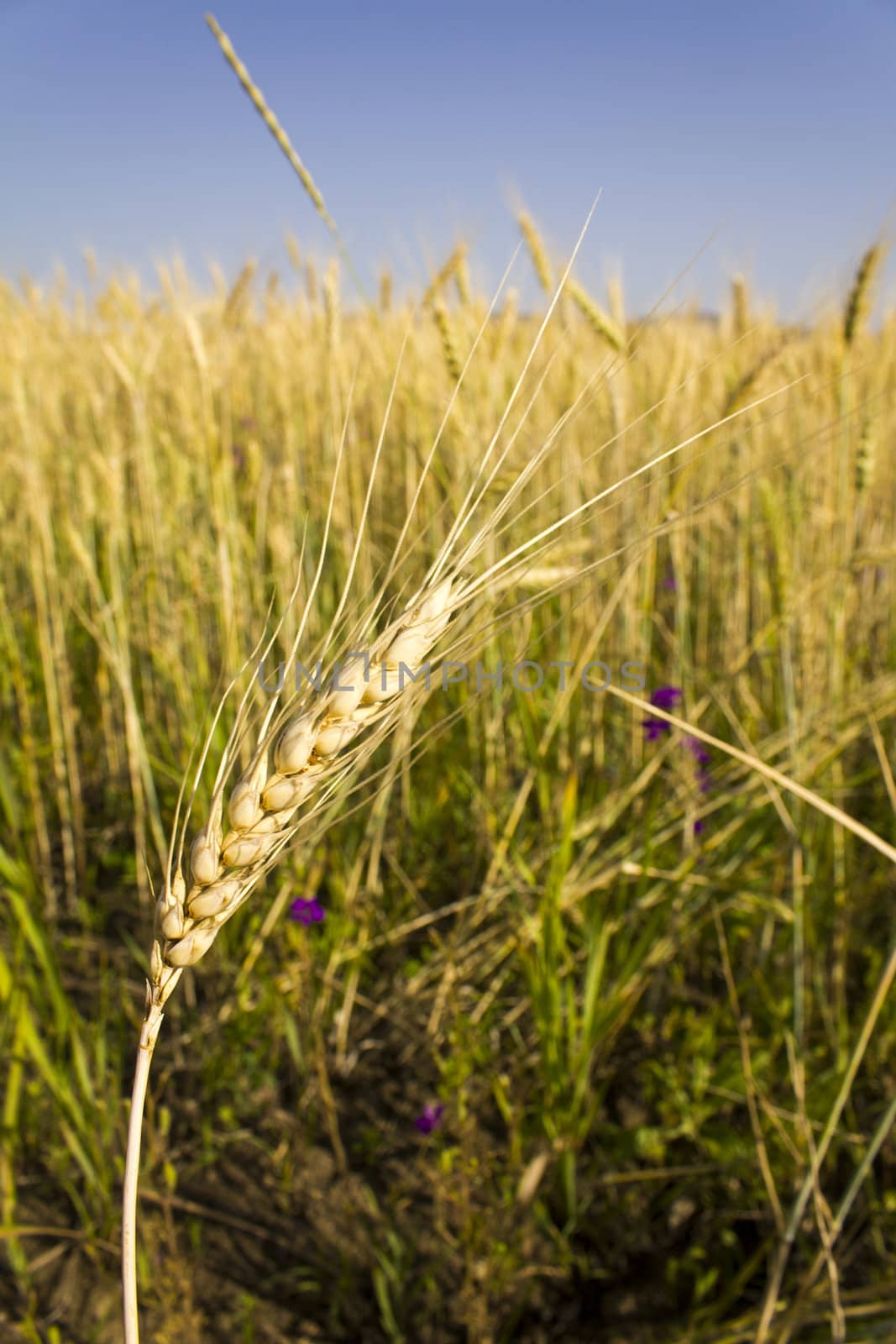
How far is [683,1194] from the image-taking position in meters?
1.18

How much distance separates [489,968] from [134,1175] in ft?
3.23

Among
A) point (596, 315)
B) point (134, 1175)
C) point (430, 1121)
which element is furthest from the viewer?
point (596, 315)

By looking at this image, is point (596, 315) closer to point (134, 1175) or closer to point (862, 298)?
point (862, 298)

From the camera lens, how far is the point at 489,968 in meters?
1.34

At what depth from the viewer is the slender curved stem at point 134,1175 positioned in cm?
39

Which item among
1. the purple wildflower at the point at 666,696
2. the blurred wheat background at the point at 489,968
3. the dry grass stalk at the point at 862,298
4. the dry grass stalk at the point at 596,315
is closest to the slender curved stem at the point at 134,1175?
the blurred wheat background at the point at 489,968

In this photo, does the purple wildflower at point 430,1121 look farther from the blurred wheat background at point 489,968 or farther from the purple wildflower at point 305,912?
the purple wildflower at point 305,912

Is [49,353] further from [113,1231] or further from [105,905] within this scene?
[113,1231]

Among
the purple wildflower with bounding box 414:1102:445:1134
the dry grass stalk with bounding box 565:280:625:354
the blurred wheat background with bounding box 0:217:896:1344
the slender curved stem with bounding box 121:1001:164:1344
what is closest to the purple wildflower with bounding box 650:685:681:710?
the blurred wheat background with bounding box 0:217:896:1344

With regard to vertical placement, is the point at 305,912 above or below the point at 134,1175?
below

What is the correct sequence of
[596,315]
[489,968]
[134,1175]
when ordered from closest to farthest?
[134,1175] < [596,315] < [489,968]

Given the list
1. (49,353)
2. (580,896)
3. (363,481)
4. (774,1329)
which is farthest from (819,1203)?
(49,353)

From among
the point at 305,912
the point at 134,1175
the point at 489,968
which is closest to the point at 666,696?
the point at 489,968

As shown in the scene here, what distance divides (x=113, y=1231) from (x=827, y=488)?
1.63 m
